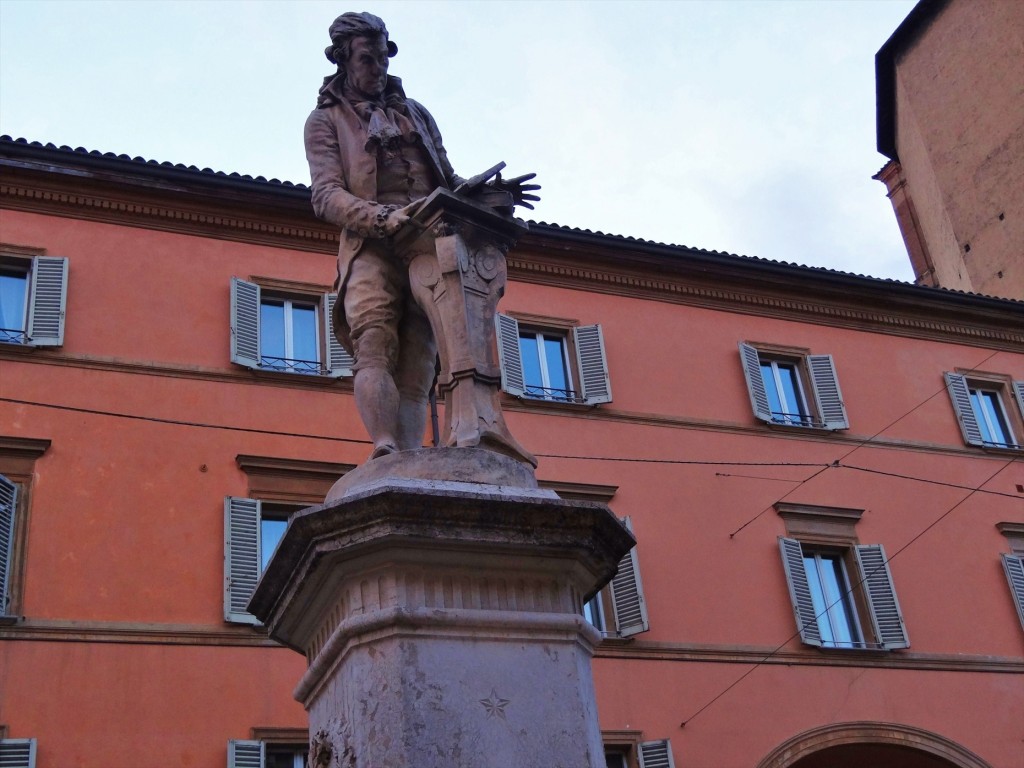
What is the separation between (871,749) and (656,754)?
143 inches

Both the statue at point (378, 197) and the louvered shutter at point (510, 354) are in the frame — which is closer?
the statue at point (378, 197)

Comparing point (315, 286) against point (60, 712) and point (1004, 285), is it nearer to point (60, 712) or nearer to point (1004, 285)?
point (60, 712)

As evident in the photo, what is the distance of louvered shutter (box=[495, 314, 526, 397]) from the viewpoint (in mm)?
18406

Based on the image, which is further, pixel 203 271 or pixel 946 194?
pixel 946 194

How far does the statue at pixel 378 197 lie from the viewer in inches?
225

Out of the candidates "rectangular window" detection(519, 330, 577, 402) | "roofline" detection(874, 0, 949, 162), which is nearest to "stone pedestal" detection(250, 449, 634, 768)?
"rectangular window" detection(519, 330, 577, 402)

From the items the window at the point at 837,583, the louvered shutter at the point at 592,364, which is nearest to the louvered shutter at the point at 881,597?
the window at the point at 837,583

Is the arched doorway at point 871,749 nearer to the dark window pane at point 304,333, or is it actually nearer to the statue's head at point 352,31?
the dark window pane at point 304,333

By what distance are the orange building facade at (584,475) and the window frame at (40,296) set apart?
0.04 meters

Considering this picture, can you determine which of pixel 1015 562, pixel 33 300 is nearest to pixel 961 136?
pixel 1015 562

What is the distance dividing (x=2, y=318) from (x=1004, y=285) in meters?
19.6

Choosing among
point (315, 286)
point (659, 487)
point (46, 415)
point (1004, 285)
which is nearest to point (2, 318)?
point (46, 415)

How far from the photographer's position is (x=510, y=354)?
1867 centimetres

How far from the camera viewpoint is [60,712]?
13836 millimetres
